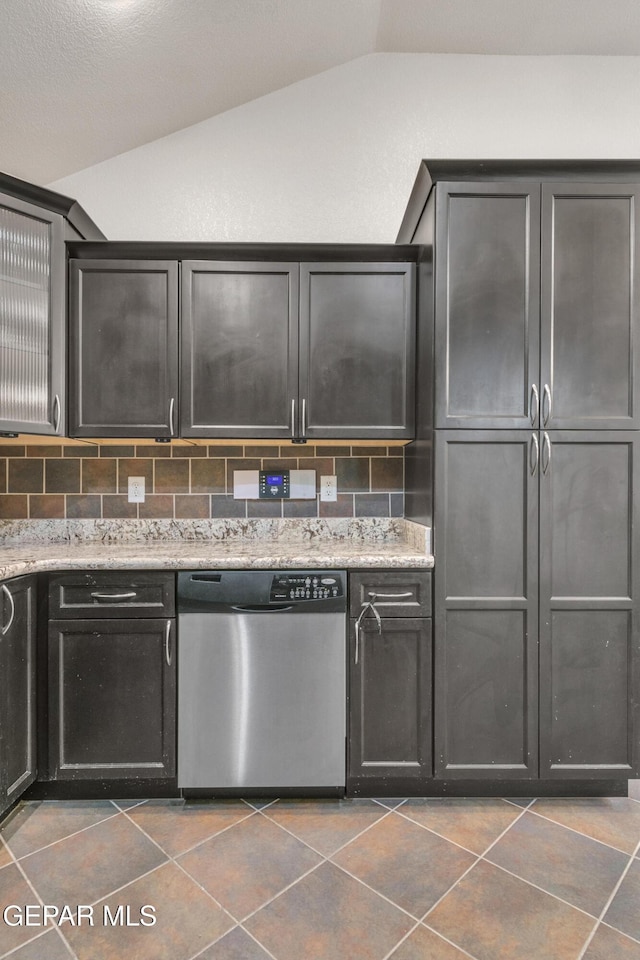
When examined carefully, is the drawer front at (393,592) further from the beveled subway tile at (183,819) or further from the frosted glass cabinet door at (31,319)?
the frosted glass cabinet door at (31,319)

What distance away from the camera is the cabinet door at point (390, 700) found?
190 centimetres

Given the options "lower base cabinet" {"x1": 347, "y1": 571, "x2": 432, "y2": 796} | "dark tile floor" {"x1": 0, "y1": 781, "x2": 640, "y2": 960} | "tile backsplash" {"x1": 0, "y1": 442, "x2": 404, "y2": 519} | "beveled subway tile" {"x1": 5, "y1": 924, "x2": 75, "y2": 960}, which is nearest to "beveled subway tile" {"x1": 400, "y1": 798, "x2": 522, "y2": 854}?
"dark tile floor" {"x1": 0, "y1": 781, "x2": 640, "y2": 960}

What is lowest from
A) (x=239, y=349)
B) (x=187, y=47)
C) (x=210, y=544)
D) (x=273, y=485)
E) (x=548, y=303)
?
(x=210, y=544)

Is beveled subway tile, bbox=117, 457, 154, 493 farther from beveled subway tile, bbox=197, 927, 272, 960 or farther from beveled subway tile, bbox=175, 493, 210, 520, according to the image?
beveled subway tile, bbox=197, 927, 272, 960

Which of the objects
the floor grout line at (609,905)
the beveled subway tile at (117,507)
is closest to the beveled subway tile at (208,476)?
the beveled subway tile at (117,507)

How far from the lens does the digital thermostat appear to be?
2490 millimetres

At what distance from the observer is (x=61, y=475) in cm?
249

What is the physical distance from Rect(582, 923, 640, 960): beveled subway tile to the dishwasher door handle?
4.17ft

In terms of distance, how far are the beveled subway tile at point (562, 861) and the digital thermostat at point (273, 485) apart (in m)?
1.64

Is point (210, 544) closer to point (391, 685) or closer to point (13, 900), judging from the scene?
point (391, 685)

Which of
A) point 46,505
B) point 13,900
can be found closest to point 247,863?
point 13,900

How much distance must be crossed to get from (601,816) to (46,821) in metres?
2.06

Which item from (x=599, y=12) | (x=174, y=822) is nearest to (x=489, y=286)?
(x=599, y=12)

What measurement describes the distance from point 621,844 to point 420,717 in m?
0.76
